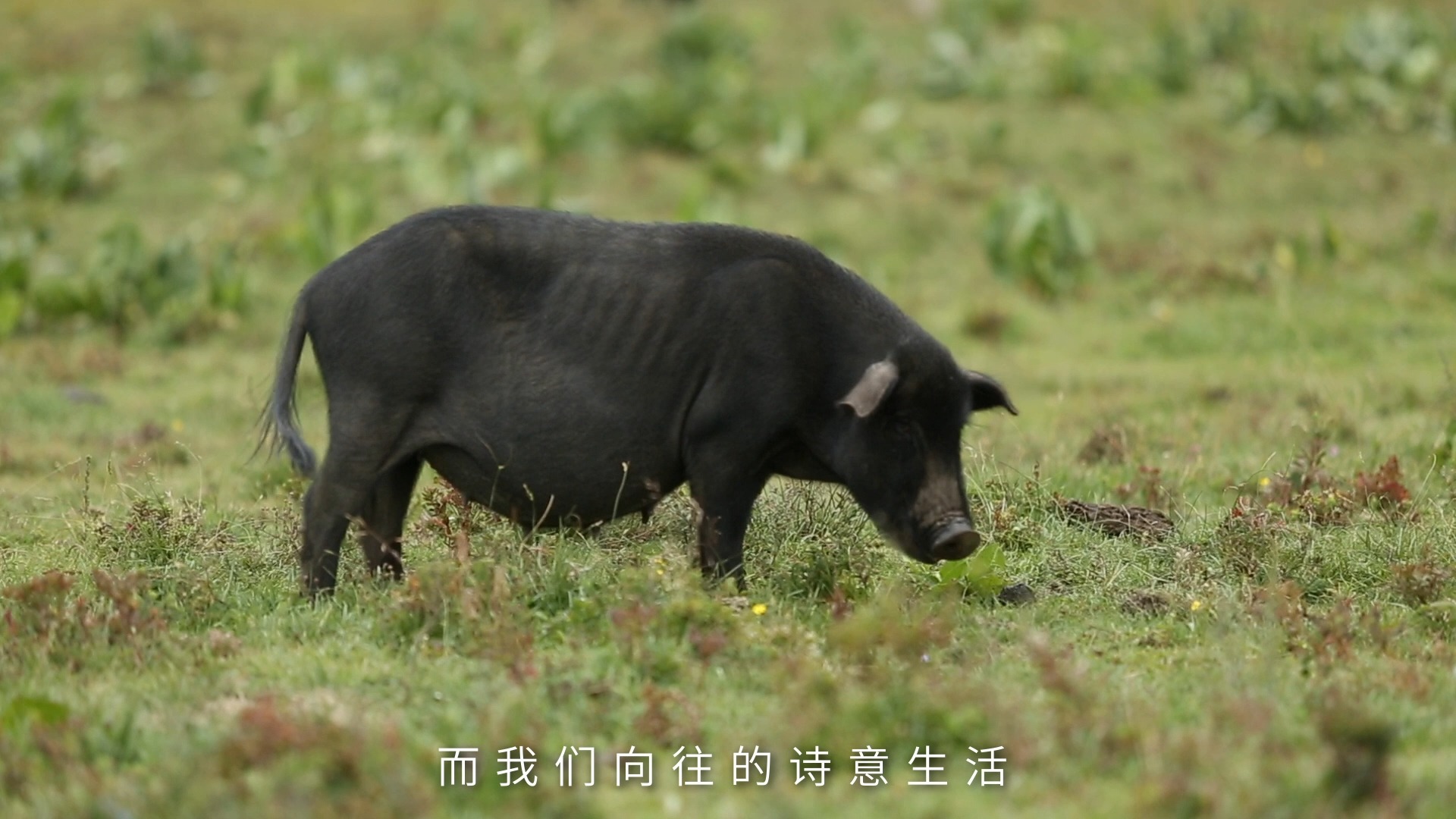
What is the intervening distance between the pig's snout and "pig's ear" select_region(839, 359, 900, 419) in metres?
0.49

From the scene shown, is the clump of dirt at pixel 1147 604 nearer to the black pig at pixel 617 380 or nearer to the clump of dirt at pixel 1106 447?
the black pig at pixel 617 380

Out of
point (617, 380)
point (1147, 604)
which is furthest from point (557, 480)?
point (1147, 604)

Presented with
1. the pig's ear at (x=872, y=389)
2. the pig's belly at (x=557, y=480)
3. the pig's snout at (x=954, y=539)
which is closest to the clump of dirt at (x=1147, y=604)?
the pig's snout at (x=954, y=539)

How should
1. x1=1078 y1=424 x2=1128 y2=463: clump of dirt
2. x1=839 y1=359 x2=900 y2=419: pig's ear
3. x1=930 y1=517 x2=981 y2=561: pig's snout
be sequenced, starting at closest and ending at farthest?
x1=839 y1=359 x2=900 y2=419: pig's ear < x1=930 y1=517 x2=981 y2=561: pig's snout < x1=1078 y1=424 x2=1128 y2=463: clump of dirt

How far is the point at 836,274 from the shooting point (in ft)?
21.9

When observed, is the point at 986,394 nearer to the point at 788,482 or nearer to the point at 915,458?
the point at 915,458

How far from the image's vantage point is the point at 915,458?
21.3 feet

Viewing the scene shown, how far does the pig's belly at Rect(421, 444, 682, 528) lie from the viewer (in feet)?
21.6

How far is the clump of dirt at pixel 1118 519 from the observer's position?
25.0 feet

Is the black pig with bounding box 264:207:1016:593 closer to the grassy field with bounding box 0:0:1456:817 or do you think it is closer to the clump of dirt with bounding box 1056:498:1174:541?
the grassy field with bounding box 0:0:1456:817

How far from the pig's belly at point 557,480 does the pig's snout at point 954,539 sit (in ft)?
3.13

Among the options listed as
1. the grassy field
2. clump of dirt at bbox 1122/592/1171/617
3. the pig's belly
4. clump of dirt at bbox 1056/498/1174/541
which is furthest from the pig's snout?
clump of dirt at bbox 1056/498/1174/541

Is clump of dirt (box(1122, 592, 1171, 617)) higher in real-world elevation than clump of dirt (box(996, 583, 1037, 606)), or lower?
higher

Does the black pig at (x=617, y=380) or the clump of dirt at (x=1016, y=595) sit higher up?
the black pig at (x=617, y=380)
